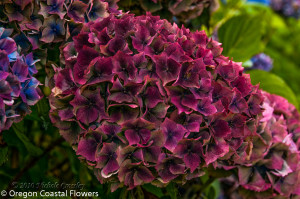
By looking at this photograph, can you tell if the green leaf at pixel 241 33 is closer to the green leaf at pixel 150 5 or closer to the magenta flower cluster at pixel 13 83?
the green leaf at pixel 150 5

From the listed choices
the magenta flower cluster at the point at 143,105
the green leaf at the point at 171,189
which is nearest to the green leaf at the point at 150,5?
the magenta flower cluster at the point at 143,105

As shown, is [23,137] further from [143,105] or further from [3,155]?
[143,105]

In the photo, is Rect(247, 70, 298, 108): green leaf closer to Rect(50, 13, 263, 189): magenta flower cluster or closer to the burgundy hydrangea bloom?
the burgundy hydrangea bloom

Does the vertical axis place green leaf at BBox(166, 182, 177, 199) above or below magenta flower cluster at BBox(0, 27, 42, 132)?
below

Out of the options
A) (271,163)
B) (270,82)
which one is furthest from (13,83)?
(270,82)

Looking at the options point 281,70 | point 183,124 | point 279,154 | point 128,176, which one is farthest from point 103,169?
point 281,70

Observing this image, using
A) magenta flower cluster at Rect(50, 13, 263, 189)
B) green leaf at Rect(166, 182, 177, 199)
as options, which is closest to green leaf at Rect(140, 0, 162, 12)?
magenta flower cluster at Rect(50, 13, 263, 189)
